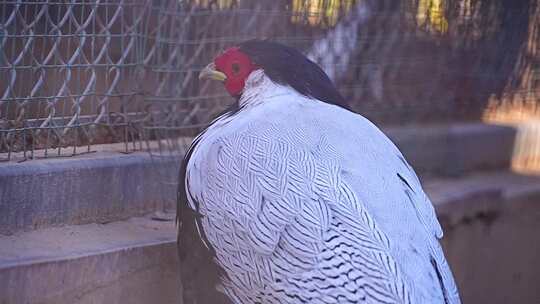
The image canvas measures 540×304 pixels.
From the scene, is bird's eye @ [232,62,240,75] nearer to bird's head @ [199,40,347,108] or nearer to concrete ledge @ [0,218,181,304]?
bird's head @ [199,40,347,108]

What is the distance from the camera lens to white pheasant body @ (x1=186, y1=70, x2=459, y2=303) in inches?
111

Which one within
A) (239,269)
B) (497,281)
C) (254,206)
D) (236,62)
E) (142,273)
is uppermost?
(236,62)

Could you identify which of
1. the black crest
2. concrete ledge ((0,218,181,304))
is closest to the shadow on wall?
the black crest

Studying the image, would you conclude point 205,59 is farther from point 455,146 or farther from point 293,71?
point 455,146

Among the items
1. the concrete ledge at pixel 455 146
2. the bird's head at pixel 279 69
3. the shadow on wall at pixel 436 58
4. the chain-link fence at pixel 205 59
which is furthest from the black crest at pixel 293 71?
the concrete ledge at pixel 455 146

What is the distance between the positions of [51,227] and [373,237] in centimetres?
136

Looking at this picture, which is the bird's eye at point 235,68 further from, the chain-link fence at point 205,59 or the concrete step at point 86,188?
the concrete step at point 86,188

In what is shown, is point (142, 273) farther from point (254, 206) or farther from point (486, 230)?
point (486, 230)

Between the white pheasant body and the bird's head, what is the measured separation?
17 centimetres

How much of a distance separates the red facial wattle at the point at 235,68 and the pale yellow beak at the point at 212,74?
15mm

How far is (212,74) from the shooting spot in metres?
3.70

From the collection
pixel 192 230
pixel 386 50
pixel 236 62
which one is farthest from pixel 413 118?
pixel 192 230

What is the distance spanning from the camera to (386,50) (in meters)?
5.00

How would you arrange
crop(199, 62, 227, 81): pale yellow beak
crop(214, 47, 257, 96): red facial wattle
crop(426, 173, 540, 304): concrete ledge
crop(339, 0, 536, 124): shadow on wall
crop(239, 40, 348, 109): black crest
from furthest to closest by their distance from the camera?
crop(339, 0, 536, 124): shadow on wall
crop(426, 173, 540, 304): concrete ledge
crop(199, 62, 227, 81): pale yellow beak
crop(214, 47, 257, 96): red facial wattle
crop(239, 40, 348, 109): black crest
